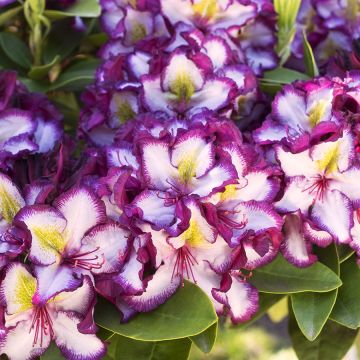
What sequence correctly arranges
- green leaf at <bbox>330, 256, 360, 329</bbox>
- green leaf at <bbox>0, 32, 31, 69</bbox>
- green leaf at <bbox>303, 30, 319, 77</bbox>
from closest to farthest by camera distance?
green leaf at <bbox>330, 256, 360, 329</bbox>
green leaf at <bbox>303, 30, 319, 77</bbox>
green leaf at <bbox>0, 32, 31, 69</bbox>

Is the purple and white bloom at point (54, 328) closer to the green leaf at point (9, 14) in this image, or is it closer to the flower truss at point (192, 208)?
the flower truss at point (192, 208)

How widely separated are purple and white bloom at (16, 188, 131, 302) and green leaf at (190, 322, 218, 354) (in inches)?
3.9

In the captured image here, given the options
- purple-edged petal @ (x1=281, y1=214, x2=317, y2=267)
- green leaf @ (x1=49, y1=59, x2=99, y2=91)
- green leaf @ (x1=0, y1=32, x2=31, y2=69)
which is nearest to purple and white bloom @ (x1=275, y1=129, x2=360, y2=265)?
purple-edged petal @ (x1=281, y1=214, x2=317, y2=267)

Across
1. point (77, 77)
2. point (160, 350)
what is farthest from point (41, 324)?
point (77, 77)

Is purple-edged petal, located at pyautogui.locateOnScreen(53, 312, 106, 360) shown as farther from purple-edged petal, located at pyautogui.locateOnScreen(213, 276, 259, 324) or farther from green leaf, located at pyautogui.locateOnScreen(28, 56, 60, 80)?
green leaf, located at pyautogui.locateOnScreen(28, 56, 60, 80)

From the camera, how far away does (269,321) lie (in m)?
0.79

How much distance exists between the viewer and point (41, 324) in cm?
67

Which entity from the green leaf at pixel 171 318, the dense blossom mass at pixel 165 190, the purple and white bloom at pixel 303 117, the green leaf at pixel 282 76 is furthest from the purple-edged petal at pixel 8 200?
the green leaf at pixel 282 76

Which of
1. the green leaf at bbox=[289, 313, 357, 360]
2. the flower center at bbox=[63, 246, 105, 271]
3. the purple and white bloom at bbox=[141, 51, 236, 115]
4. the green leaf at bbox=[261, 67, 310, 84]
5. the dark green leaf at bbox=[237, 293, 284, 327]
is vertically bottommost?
the green leaf at bbox=[289, 313, 357, 360]

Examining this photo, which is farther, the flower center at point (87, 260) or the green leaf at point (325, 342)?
the green leaf at point (325, 342)

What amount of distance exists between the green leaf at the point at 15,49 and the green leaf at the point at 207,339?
47 cm

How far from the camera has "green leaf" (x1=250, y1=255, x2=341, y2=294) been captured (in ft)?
2.37

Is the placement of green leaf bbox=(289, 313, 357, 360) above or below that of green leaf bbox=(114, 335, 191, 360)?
below

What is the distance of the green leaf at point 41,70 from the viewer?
0.95 m
